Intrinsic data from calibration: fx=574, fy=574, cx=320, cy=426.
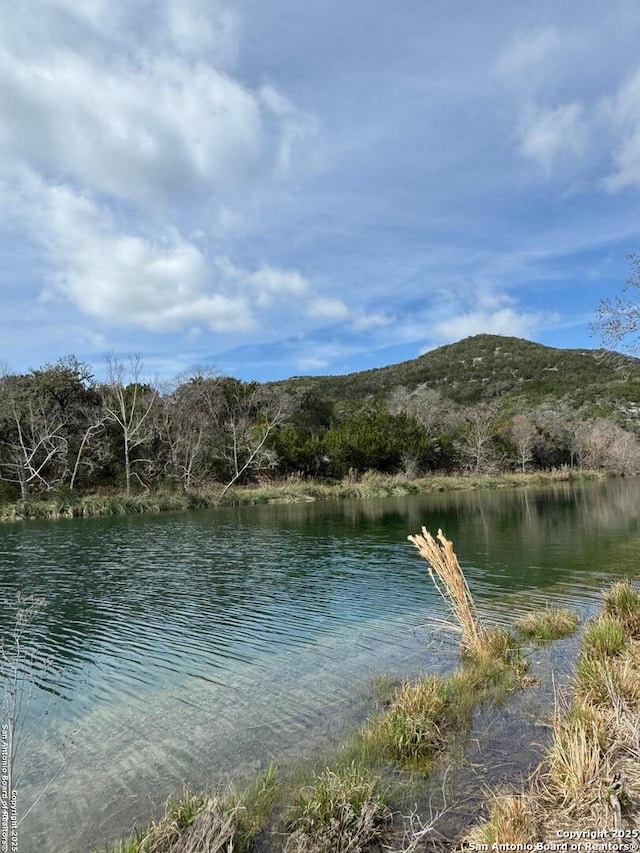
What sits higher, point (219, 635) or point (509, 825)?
point (509, 825)

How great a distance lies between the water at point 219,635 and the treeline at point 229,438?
18.6m

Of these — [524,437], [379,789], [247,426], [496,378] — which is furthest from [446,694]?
[496,378]

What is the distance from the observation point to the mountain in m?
99.6

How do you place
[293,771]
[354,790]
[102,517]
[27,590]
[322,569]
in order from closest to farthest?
[354,790] → [293,771] → [27,590] → [322,569] → [102,517]

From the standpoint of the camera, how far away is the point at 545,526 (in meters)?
25.0

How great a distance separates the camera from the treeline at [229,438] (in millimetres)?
42312

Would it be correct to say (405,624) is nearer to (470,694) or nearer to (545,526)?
(470,694)

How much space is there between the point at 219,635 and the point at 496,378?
387 feet

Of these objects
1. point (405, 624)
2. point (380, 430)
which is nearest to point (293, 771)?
point (405, 624)

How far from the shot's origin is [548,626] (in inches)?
358

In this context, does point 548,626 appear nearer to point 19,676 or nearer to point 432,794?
point 432,794

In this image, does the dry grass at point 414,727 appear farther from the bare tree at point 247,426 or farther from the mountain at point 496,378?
the mountain at point 496,378

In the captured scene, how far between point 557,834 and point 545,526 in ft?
Result: 76.1

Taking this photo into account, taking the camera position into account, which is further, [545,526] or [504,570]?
[545,526]
